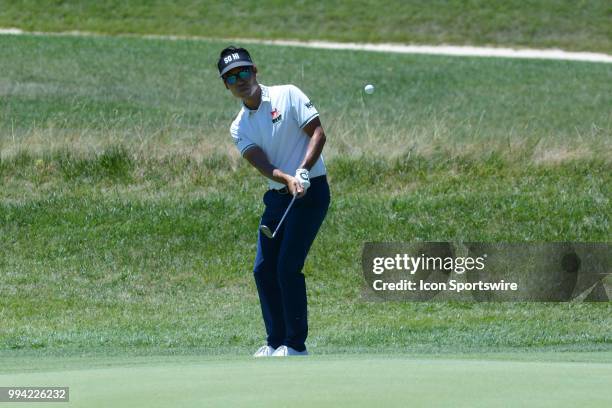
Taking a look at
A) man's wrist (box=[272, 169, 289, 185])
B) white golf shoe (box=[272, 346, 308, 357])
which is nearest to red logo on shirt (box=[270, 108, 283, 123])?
man's wrist (box=[272, 169, 289, 185])

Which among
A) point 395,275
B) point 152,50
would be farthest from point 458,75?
point 395,275

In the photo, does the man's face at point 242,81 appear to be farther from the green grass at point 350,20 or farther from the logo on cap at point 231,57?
the green grass at point 350,20

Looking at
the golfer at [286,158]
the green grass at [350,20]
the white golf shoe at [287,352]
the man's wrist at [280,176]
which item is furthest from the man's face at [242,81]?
the green grass at [350,20]

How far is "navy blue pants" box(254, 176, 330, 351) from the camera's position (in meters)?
7.81

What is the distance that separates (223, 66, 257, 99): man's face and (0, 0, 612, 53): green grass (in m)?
30.0

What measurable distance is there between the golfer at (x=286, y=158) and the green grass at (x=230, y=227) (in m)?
0.94

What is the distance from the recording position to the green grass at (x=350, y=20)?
37.8 meters

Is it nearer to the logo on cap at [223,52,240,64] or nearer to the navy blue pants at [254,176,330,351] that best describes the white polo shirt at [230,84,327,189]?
the navy blue pants at [254,176,330,351]

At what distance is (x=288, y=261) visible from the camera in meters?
7.84

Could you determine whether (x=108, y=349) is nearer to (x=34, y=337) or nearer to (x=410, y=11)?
(x=34, y=337)

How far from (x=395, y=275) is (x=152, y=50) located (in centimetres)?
2142

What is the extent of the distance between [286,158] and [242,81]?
52 cm

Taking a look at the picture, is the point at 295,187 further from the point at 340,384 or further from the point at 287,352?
the point at 340,384

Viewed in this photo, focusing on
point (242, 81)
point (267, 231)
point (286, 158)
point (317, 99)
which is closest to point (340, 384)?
point (267, 231)
